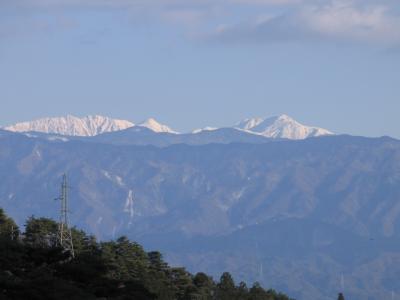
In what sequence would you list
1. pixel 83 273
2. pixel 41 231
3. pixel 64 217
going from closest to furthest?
pixel 83 273 → pixel 64 217 → pixel 41 231

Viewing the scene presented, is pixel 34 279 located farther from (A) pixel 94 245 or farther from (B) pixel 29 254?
(A) pixel 94 245

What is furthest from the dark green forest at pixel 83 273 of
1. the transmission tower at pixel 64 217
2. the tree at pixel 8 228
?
the transmission tower at pixel 64 217

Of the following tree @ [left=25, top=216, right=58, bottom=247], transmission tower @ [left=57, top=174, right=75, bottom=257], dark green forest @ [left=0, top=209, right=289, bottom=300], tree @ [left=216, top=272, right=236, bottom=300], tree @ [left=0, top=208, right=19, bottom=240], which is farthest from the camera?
tree @ [left=25, top=216, right=58, bottom=247]

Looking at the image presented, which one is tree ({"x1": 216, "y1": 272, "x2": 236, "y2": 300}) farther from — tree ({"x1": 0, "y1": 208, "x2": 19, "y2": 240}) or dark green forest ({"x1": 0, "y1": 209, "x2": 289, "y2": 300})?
tree ({"x1": 0, "y1": 208, "x2": 19, "y2": 240})

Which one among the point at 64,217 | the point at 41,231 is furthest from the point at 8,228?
the point at 64,217

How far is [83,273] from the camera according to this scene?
98.4 meters

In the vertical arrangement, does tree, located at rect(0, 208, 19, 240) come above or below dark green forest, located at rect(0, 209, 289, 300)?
above

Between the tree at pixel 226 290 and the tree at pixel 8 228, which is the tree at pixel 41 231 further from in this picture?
the tree at pixel 226 290

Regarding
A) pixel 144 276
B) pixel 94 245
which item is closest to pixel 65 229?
pixel 94 245

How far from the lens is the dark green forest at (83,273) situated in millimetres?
86000

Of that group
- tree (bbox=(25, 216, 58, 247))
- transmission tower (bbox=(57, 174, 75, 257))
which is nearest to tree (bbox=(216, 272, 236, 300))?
transmission tower (bbox=(57, 174, 75, 257))

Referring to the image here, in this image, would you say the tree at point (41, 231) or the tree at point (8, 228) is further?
the tree at point (41, 231)

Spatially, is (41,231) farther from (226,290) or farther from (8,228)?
(226,290)

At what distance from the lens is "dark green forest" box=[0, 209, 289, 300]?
8600 cm
